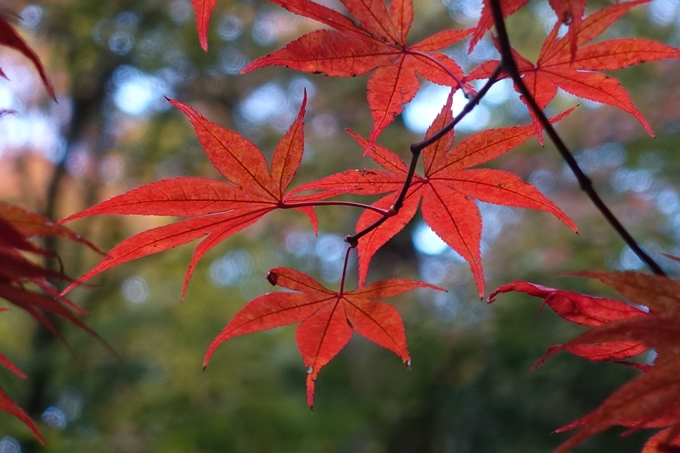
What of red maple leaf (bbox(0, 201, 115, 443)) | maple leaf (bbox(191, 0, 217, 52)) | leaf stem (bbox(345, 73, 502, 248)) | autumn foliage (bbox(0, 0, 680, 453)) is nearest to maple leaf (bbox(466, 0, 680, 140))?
autumn foliage (bbox(0, 0, 680, 453))

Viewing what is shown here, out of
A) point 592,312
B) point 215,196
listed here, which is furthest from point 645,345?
point 215,196

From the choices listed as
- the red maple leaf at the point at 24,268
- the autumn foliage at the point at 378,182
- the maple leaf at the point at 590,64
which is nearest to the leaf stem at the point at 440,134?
the autumn foliage at the point at 378,182

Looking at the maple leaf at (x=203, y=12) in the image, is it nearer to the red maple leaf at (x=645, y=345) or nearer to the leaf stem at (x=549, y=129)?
the leaf stem at (x=549, y=129)

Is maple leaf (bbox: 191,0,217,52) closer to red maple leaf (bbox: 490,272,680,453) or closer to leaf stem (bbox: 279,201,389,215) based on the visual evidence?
leaf stem (bbox: 279,201,389,215)

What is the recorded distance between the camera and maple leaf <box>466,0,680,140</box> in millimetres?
503

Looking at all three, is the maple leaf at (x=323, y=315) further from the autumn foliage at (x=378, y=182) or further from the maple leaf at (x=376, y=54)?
the maple leaf at (x=376, y=54)

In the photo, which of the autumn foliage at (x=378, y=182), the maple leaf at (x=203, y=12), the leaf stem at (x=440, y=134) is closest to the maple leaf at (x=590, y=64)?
the autumn foliage at (x=378, y=182)

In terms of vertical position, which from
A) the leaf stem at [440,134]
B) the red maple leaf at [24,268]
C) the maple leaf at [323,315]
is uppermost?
the leaf stem at [440,134]

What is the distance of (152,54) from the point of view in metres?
2.65

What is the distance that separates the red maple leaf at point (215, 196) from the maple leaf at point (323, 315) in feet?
0.22

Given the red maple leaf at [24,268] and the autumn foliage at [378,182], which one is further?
the autumn foliage at [378,182]

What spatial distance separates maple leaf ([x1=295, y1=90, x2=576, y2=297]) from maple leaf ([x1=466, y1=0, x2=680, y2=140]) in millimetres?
49

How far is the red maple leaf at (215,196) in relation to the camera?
49cm

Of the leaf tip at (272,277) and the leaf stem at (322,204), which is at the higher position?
the leaf stem at (322,204)
